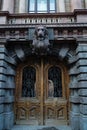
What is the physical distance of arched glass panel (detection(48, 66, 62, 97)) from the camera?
29.4ft

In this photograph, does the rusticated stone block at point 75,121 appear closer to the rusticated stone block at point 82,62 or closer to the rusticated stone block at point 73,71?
the rusticated stone block at point 73,71

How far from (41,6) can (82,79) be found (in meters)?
5.55

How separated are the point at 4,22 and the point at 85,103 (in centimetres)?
563

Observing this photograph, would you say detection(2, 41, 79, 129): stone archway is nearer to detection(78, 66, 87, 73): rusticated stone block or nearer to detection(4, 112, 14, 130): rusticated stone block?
detection(4, 112, 14, 130): rusticated stone block

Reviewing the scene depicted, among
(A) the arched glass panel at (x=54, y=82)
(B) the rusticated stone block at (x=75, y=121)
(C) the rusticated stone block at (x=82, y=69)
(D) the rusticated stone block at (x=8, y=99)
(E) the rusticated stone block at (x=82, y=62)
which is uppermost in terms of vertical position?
(E) the rusticated stone block at (x=82, y=62)

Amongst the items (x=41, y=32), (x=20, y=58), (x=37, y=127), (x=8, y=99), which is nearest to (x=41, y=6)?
(x=41, y=32)

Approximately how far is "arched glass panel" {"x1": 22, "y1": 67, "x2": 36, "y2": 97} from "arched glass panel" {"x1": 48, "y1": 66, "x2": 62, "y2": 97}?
88 cm

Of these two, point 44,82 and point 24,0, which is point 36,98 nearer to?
point 44,82

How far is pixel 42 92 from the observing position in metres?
8.82

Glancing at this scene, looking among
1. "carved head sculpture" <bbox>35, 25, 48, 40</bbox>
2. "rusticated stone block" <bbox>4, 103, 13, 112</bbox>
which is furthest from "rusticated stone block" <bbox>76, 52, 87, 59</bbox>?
"rusticated stone block" <bbox>4, 103, 13, 112</bbox>

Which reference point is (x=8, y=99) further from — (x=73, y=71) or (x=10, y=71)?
(x=73, y=71)

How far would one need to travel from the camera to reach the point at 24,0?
10.3m

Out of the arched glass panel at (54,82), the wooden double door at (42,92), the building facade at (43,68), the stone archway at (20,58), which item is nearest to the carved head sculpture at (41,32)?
the building facade at (43,68)

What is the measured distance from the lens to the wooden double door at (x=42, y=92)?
870 cm
